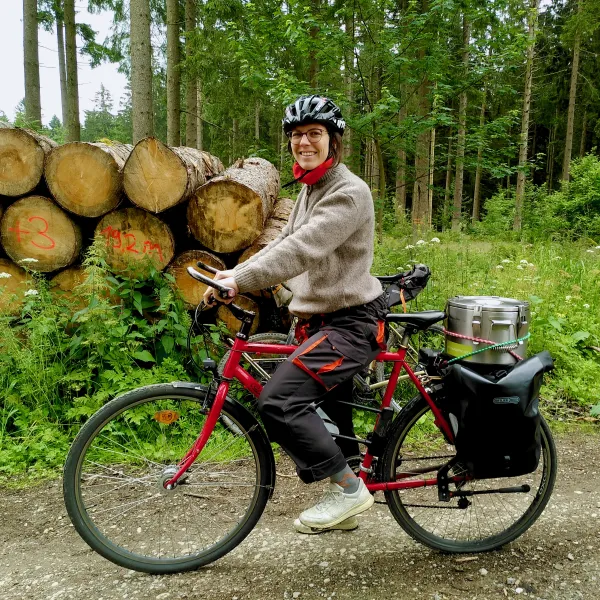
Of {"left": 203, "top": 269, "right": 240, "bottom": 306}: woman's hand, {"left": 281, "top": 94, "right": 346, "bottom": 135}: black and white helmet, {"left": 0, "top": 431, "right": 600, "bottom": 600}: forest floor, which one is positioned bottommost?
{"left": 0, "top": 431, "right": 600, "bottom": 600}: forest floor

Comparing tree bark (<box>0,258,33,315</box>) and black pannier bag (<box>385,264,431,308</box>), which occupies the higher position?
black pannier bag (<box>385,264,431,308</box>)

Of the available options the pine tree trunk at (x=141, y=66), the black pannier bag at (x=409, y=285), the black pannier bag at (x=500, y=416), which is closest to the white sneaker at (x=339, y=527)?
the black pannier bag at (x=500, y=416)

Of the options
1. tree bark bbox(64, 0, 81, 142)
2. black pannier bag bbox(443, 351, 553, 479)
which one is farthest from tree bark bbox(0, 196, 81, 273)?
tree bark bbox(64, 0, 81, 142)

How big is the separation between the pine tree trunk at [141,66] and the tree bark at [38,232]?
342 centimetres

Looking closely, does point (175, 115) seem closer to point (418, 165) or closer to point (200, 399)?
point (418, 165)

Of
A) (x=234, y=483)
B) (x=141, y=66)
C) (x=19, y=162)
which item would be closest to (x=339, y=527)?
(x=234, y=483)

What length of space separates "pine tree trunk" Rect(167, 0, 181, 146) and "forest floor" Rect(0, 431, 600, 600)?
975 cm

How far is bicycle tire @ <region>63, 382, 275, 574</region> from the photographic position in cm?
232

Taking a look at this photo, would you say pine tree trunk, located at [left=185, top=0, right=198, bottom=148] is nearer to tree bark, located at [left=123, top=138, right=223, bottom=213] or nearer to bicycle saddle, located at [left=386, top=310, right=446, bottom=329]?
tree bark, located at [left=123, top=138, right=223, bottom=213]

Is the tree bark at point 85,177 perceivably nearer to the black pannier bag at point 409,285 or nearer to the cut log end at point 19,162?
the cut log end at point 19,162

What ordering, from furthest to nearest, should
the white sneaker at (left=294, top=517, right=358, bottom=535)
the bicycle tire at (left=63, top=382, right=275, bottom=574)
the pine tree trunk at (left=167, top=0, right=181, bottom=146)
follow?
the pine tree trunk at (left=167, top=0, right=181, bottom=146), the white sneaker at (left=294, top=517, right=358, bottom=535), the bicycle tire at (left=63, top=382, right=275, bottom=574)

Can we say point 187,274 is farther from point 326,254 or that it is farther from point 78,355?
point 326,254

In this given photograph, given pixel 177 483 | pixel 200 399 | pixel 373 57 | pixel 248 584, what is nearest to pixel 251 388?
pixel 200 399

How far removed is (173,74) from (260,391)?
35.7 ft
